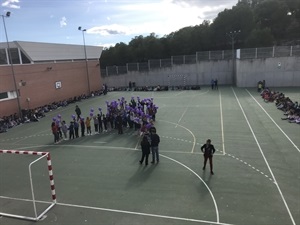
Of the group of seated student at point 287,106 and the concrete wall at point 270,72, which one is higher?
the concrete wall at point 270,72

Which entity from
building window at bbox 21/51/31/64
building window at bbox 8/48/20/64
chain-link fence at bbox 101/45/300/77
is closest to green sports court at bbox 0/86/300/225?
building window at bbox 8/48/20/64

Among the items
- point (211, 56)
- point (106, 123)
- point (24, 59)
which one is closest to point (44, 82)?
point (24, 59)

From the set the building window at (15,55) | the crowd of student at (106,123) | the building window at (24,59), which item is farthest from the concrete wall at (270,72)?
the building window at (15,55)

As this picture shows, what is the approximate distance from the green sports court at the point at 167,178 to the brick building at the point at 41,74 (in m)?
8.51

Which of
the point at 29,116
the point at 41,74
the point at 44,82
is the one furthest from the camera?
the point at 44,82

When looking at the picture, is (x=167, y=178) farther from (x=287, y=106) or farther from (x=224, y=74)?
(x=224, y=74)

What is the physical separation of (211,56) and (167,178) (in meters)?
38.9

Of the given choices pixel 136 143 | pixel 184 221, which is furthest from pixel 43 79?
pixel 184 221

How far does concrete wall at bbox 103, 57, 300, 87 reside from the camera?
131 feet

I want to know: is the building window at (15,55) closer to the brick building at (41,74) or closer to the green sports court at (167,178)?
the brick building at (41,74)

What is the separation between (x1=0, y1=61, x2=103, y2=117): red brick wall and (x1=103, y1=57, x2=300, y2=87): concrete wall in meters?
9.77

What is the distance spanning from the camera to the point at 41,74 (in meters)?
33.4

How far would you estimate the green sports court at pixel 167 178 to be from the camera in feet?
31.2

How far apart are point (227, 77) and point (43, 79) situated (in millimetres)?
29956
